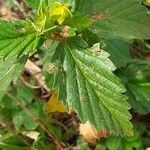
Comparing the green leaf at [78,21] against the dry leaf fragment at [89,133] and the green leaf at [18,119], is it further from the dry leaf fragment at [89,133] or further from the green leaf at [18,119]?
the green leaf at [18,119]

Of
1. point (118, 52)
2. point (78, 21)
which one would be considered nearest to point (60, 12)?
point (78, 21)

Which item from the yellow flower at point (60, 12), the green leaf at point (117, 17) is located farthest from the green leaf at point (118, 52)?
the yellow flower at point (60, 12)

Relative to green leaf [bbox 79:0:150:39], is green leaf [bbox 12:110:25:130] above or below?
below

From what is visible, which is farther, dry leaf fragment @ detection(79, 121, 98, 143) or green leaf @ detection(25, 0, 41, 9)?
dry leaf fragment @ detection(79, 121, 98, 143)

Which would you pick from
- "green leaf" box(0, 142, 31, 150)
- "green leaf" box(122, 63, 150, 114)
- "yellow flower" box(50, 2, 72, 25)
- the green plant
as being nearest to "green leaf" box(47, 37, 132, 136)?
the green plant

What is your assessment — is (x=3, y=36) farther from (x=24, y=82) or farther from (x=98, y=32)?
(x=24, y=82)

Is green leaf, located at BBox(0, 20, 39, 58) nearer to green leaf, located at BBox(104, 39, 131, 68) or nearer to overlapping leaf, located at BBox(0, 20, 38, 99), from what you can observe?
overlapping leaf, located at BBox(0, 20, 38, 99)

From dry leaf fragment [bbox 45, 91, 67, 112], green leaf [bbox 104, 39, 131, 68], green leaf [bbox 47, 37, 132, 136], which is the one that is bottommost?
dry leaf fragment [bbox 45, 91, 67, 112]
